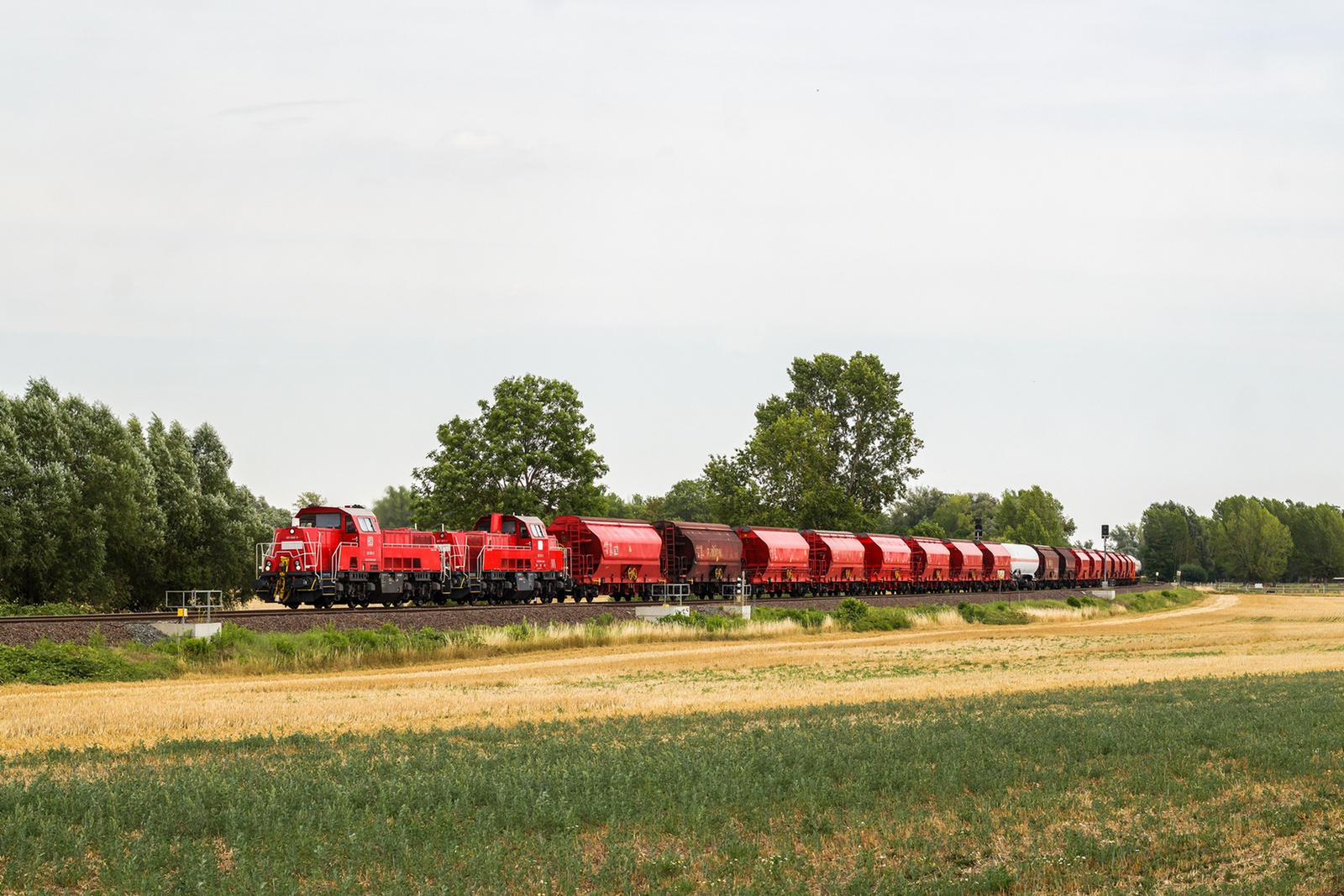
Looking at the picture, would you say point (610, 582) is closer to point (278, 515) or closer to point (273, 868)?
point (278, 515)

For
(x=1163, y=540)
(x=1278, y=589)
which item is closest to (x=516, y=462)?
(x=1278, y=589)

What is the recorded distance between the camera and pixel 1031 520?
6058 inches

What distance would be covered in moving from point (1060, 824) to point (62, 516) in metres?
46.9

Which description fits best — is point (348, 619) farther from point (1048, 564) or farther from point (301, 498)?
point (301, 498)

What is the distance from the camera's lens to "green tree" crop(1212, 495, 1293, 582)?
584 feet

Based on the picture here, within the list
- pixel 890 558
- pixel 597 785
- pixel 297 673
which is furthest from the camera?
pixel 890 558

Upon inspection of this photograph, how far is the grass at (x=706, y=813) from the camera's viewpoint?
10.7 meters

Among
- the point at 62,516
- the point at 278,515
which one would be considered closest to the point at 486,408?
the point at 278,515

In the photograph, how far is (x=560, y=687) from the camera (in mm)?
27625

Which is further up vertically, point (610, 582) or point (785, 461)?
point (785, 461)

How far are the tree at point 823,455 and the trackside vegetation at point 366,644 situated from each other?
143ft

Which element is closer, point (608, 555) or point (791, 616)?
point (791, 616)

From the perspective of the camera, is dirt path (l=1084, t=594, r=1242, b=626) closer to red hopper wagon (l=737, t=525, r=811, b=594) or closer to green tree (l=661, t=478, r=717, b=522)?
red hopper wagon (l=737, t=525, r=811, b=594)

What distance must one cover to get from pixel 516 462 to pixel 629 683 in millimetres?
51460
